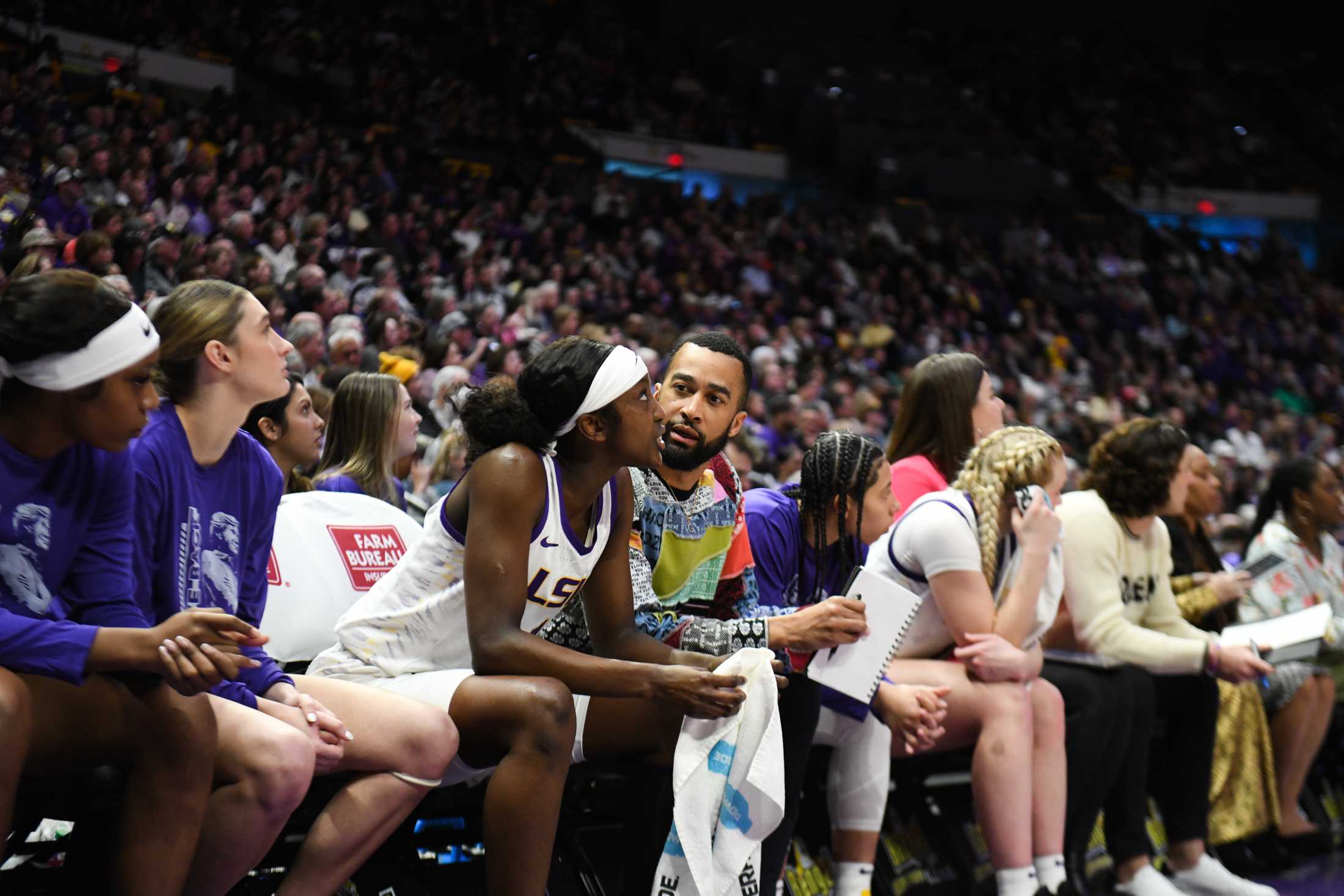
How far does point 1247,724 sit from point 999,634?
1.86 meters

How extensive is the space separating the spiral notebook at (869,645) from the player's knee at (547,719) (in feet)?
2.36

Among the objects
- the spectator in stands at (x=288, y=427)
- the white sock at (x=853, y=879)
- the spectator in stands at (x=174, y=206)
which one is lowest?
the white sock at (x=853, y=879)

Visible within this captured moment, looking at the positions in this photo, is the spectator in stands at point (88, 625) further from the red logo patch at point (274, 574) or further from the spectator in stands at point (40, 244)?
the spectator in stands at point (40, 244)

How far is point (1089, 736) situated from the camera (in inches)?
151

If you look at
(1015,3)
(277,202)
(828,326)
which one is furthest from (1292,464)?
(1015,3)

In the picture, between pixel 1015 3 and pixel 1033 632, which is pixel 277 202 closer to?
pixel 1033 632

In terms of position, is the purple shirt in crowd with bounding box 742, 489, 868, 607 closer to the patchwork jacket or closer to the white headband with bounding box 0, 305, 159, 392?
the patchwork jacket

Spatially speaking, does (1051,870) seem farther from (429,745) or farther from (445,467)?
(445,467)

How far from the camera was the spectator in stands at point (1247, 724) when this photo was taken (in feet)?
15.4

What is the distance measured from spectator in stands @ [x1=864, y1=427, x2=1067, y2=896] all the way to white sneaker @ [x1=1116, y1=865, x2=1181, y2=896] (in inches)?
15.7

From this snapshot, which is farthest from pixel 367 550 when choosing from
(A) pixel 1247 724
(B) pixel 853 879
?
(A) pixel 1247 724

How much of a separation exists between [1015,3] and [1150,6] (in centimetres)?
283

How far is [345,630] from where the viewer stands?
2.74m

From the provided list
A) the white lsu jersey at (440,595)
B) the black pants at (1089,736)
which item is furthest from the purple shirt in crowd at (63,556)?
the black pants at (1089,736)
